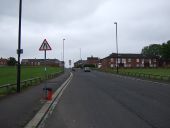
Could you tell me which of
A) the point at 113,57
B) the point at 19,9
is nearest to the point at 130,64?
the point at 113,57

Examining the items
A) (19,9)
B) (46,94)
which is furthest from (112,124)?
(19,9)

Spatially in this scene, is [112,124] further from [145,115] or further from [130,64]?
[130,64]

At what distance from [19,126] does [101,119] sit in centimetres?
274

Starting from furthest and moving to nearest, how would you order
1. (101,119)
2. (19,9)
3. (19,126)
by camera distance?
(19,9) < (101,119) < (19,126)

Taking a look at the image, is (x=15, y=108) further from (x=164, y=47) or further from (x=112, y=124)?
(x=164, y=47)

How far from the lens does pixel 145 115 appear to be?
43.7 ft

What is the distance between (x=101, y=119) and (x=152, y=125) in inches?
74.7

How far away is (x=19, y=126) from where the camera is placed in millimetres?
11000

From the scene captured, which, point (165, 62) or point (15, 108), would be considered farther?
point (165, 62)

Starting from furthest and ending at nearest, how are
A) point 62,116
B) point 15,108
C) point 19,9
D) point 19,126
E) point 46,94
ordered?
point 19,9
point 46,94
point 15,108
point 62,116
point 19,126

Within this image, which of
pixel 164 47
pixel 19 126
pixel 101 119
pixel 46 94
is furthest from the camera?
pixel 164 47

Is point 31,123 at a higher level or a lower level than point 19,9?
lower

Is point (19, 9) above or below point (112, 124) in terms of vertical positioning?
above

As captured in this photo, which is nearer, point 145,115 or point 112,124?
point 112,124
